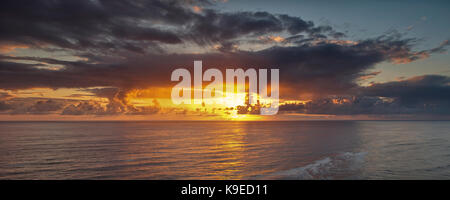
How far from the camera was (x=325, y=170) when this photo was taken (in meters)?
28.2

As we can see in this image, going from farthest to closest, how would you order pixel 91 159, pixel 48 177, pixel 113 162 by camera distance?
pixel 91 159 < pixel 113 162 < pixel 48 177

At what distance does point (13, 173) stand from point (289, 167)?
97.3 feet

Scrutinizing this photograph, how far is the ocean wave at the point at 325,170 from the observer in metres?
25.3

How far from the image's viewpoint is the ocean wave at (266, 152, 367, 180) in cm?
2533

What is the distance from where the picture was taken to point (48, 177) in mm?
26031
